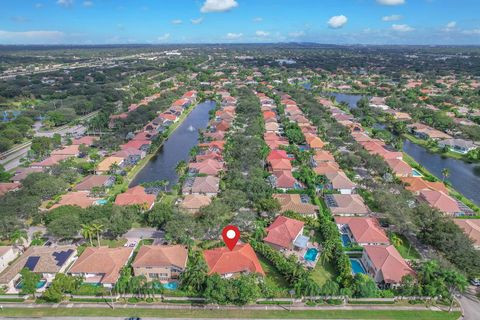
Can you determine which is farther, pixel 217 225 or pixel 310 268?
pixel 217 225

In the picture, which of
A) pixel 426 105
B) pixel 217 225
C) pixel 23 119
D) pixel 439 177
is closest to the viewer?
pixel 217 225

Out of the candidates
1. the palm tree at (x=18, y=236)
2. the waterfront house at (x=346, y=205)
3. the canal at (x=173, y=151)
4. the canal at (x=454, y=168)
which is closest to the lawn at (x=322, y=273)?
the waterfront house at (x=346, y=205)

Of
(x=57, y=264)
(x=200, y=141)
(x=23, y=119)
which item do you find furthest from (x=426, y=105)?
(x=23, y=119)

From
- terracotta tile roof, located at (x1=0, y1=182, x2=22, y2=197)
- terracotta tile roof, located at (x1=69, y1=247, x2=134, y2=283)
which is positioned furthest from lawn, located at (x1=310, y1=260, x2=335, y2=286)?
terracotta tile roof, located at (x1=0, y1=182, x2=22, y2=197)

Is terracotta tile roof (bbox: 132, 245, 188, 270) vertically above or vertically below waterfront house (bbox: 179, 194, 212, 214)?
above

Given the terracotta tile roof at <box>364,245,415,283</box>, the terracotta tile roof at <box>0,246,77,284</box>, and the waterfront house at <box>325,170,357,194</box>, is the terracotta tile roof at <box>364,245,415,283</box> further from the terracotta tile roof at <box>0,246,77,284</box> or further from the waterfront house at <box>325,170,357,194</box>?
the terracotta tile roof at <box>0,246,77,284</box>

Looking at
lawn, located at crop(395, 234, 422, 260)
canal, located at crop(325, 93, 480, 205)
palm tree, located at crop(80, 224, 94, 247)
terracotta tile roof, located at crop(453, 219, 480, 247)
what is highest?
palm tree, located at crop(80, 224, 94, 247)

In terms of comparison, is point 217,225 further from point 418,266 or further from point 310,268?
point 418,266

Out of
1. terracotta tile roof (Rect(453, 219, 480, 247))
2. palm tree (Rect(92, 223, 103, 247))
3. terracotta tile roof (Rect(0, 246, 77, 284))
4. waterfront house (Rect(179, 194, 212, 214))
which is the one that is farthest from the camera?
waterfront house (Rect(179, 194, 212, 214))
